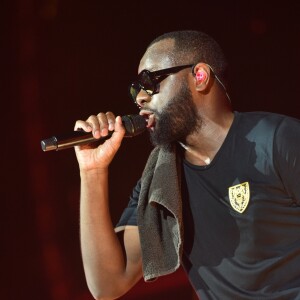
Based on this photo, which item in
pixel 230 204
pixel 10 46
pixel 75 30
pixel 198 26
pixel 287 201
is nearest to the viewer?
pixel 287 201

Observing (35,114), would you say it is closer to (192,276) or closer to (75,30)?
(75,30)

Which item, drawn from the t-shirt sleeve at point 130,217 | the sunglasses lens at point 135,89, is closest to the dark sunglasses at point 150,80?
the sunglasses lens at point 135,89

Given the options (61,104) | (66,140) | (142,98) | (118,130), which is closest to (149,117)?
(142,98)

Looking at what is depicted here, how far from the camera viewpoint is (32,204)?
2891mm

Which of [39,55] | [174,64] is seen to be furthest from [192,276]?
[39,55]

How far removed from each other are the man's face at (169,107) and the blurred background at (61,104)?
3.26 ft

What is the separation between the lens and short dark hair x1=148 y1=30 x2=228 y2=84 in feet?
7.04

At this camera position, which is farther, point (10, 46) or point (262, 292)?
point (10, 46)

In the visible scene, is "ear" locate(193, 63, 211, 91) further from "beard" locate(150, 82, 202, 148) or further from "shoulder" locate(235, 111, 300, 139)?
"shoulder" locate(235, 111, 300, 139)

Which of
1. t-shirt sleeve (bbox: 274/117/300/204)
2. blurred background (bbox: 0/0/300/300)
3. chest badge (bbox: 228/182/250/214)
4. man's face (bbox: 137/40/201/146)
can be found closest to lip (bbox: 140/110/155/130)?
man's face (bbox: 137/40/201/146)

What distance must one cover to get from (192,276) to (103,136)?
68cm

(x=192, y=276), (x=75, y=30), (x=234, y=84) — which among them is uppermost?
(x=75, y=30)

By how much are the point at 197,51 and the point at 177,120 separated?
0.32 meters

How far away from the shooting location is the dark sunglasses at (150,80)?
6.79 ft
